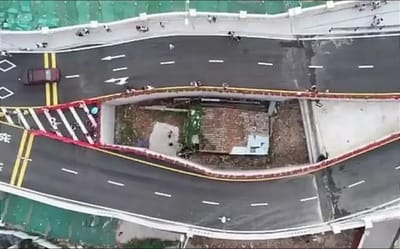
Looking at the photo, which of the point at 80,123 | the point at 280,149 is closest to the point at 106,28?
the point at 80,123

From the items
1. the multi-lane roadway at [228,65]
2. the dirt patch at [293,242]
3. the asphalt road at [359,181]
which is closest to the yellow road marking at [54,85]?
the multi-lane roadway at [228,65]

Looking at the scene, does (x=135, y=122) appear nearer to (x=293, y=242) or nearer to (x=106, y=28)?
(x=106, y=28)

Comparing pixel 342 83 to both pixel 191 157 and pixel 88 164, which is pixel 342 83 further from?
pixel 88 164

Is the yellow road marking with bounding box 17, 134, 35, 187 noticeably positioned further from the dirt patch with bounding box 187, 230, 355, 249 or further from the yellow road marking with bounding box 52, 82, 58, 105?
the dirt patch with bounding box 187, 230, 355, 249

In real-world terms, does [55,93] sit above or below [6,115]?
above

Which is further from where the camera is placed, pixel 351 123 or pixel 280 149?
pixel 280 149

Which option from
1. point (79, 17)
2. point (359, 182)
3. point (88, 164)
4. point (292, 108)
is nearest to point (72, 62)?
point (79, 17)

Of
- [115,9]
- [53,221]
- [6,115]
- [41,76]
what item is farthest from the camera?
[115,9]
